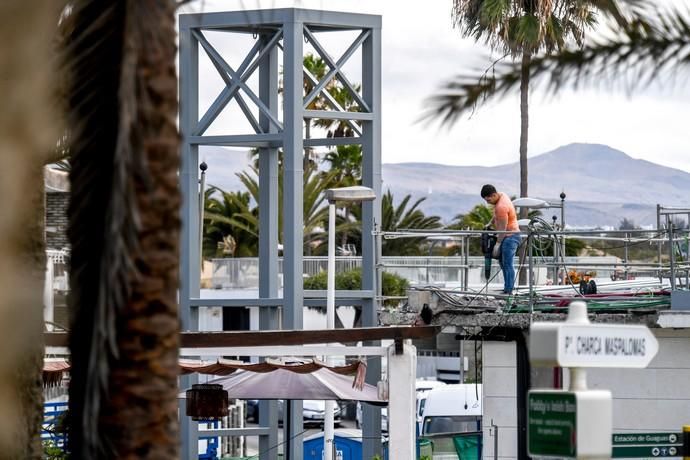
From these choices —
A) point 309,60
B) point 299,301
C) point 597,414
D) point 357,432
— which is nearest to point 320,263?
point 309,60

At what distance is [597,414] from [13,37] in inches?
135

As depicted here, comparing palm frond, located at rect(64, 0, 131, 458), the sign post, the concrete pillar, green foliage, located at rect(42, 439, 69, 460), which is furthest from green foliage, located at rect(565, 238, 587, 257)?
palm frond, located at rect(64, 0, 131, 458)

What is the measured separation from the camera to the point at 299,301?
24.3 meters

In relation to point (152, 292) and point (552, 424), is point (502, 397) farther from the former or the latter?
point (152, 292)

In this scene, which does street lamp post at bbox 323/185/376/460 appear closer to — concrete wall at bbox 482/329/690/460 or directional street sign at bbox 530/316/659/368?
concrete wall at bbox 482/329/690/460

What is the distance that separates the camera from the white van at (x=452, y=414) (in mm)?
34656

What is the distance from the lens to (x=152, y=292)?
6.89 m

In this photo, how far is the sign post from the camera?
6957mm

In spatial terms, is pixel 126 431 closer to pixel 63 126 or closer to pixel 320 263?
pixel 63 126

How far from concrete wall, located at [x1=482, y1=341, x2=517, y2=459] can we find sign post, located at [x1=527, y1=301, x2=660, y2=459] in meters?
11.6

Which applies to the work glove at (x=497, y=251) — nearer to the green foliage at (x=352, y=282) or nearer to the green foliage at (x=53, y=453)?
the green foliage at (x=53, y=453)

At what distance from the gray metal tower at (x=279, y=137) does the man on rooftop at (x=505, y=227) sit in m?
5.49

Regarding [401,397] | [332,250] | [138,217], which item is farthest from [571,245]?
[138,217]

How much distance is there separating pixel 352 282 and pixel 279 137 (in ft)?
82.5
